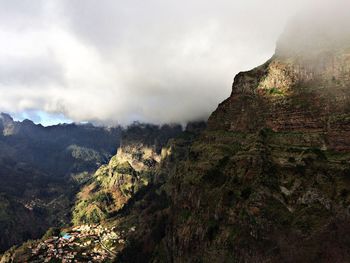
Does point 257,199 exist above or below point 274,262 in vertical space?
above

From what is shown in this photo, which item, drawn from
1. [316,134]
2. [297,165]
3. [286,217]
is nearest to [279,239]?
[286,217]

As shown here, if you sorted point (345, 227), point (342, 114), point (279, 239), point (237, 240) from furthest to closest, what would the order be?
1. point (342, 114)
2. point (237, 240)
3. point (279, 239)
4. point (345, 227)

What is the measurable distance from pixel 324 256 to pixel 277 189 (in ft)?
188

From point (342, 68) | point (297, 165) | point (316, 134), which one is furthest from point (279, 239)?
point (342, 68)

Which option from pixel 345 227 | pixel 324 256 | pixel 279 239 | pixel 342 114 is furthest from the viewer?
pixel 342 114

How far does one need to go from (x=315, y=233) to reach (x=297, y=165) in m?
42.8

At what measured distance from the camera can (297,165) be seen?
182000mm

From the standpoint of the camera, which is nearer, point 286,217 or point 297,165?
point 286,217

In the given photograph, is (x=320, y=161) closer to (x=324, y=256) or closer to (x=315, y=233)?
(x=315, y=233)

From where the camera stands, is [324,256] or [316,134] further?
[316,134]

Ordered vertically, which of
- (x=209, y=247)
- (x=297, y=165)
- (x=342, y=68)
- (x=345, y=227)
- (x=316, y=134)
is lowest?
(x=209, y=247)

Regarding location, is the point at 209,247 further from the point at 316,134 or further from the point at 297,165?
the point at 316,134

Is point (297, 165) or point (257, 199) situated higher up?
point (297, 165)

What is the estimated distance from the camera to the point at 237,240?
173m
